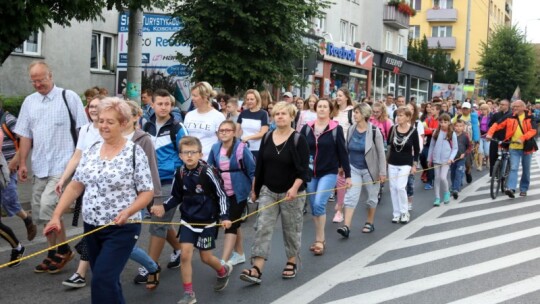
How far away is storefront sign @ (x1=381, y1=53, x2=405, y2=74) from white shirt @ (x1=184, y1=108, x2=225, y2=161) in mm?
33836

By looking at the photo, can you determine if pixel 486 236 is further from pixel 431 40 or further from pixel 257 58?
pixel 431 40

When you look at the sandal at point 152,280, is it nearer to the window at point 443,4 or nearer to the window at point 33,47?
the window at point 33,47

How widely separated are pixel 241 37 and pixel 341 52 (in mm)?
17273

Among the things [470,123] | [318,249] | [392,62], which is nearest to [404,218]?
[318,249]

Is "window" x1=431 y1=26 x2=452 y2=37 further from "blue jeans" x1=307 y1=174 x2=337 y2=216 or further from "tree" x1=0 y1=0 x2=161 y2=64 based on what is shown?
"blue jeans" x1=307 y1=174 x2=337 y2=216

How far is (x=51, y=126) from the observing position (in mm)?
6980

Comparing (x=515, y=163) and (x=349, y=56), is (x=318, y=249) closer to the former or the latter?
(x=515, y=163)

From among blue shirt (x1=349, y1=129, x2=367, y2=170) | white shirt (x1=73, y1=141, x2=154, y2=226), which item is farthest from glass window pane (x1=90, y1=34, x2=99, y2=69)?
white shirt (x1=73, y1=141, x2=154, y2=226)

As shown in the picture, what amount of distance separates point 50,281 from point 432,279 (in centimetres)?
362

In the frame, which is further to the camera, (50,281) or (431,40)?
(431,40)

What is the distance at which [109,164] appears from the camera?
186 inches

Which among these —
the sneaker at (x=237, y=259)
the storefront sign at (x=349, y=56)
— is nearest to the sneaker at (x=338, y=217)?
the sneaker at (x=237, y=259)

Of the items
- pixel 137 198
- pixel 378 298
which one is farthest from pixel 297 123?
pixel 137 198

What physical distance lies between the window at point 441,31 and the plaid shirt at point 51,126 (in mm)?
68312
